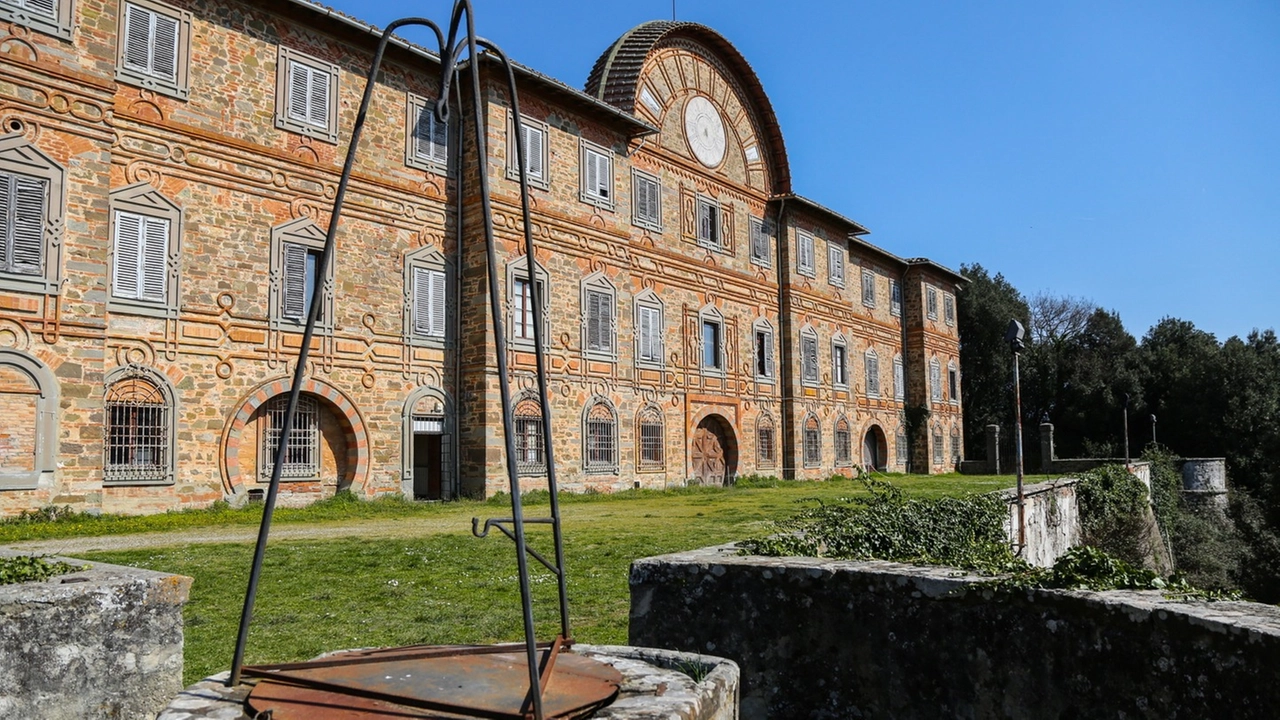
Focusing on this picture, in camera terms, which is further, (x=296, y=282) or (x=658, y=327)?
(x=658, y=327)

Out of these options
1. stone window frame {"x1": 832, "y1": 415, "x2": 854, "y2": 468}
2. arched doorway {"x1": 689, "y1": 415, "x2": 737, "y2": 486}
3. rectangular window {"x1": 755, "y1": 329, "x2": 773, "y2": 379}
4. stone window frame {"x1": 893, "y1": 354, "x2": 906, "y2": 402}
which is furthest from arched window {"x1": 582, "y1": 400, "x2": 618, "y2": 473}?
stone window frame {"x1": 893, "y1": 354, "x2": 906, "y2": 402}

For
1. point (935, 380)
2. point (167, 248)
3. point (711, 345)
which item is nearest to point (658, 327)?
point (711, 345)

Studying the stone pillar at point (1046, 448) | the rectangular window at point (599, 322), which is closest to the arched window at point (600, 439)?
the rectangular window at point (599, 322)

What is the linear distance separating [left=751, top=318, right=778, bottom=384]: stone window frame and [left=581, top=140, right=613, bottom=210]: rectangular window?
7.48m

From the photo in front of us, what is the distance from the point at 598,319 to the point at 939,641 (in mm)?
17403

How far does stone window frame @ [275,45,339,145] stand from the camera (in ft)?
51.4

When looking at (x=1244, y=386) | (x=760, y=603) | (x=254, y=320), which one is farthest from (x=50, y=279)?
(x=1244, y=386)

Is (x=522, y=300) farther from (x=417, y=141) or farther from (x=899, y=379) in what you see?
(x=899, y=379)

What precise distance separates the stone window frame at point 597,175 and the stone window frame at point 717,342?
15.5 feet

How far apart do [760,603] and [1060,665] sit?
1382 mm

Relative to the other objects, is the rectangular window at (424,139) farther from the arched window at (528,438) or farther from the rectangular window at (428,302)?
the arched window at (528,438)

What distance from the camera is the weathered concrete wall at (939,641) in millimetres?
3123

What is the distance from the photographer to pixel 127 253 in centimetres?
1353

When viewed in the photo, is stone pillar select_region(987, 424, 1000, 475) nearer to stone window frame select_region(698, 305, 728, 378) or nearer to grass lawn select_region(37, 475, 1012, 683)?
stone window frame select_region(698, 305, 728, 378)
